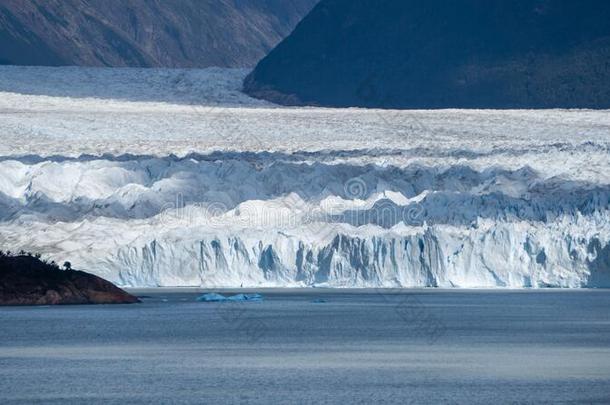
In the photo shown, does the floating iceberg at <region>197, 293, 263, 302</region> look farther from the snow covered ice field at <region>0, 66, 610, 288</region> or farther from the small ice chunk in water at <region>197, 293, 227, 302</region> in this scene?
the snow covered ice field at <region>0, 66, 610, 288</region>

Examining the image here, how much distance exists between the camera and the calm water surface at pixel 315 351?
14523mm

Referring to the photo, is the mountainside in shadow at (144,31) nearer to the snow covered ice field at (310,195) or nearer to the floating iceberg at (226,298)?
the snow covered ice field at (310,195)

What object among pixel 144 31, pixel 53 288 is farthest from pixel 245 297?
pixel 144 31

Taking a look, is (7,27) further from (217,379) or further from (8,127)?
(217,379)

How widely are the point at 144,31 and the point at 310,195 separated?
99.2 meters

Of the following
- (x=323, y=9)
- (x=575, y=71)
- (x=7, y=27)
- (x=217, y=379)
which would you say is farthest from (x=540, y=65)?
(x=7, y=27)

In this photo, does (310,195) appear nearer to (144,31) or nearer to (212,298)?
(212,298)

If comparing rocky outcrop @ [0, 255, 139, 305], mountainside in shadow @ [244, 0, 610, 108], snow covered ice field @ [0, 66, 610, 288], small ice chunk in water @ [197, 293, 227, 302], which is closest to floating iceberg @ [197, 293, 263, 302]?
small ice chunk in water @ [197, 293, 227, 302]

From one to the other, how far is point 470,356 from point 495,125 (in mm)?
20811

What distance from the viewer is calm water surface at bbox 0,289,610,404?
14523 mm

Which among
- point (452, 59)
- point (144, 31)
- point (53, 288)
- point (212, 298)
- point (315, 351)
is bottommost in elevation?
point (315, 351)

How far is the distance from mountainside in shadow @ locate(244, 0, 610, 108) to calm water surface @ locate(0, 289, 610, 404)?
26.4 metres

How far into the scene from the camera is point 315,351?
60.0 feet

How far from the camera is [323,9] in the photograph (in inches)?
2451
